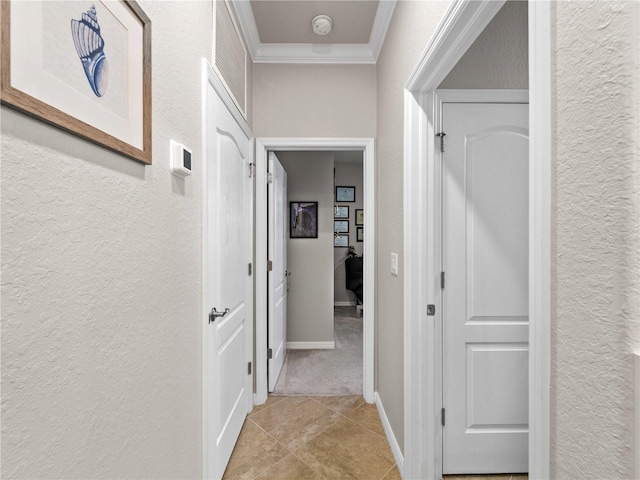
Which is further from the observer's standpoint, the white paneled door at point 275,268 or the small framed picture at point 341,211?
the small framed picture at point 341,211

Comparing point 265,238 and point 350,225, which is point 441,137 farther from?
point 350,225

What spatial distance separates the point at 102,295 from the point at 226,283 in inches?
37.6

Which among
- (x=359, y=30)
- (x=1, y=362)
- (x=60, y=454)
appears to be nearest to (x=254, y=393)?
(x=60, y=454)

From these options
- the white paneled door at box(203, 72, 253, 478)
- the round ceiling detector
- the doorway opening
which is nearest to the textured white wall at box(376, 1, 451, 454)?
the round ceiling detector

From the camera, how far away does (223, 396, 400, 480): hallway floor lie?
1.71 metres

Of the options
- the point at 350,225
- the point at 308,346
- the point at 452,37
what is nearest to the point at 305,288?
the point at 308,346

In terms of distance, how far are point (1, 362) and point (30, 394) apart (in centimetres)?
10

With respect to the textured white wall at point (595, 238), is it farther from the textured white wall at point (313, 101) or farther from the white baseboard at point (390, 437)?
the textured white wall at point (313, 101)

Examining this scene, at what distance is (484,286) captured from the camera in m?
1.66

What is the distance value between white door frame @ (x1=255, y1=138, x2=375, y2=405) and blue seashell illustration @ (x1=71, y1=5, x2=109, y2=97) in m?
1.66

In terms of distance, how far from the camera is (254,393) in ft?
7.81

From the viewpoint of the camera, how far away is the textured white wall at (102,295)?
1.75ft

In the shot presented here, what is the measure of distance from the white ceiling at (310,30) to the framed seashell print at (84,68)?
52.5 inches

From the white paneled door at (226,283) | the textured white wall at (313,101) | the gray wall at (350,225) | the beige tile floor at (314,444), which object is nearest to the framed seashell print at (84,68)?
the white paneled door at (226,283)
